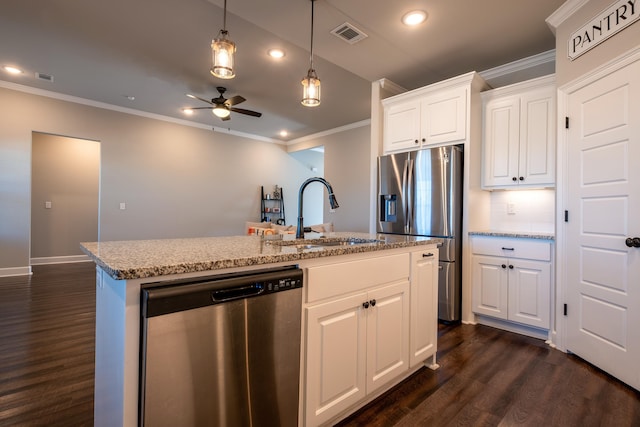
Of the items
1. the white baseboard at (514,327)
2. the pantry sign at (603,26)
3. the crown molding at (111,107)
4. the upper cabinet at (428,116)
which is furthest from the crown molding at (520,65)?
the crown molding at (111,107)

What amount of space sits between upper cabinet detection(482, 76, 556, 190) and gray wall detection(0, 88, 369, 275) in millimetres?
3189

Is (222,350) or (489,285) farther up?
(222,350)

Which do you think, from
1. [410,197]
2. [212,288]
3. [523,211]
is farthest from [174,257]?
[523,211]

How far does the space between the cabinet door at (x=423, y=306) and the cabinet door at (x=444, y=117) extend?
59.0 inches

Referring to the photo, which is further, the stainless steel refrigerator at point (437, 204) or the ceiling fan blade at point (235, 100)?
the ceiling fan blade at point (235, 100)

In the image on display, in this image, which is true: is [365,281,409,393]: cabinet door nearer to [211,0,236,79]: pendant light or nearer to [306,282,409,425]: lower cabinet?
[306,282,409,425]: lower cabinet

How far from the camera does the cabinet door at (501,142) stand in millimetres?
2953

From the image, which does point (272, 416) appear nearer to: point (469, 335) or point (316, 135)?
point (469, 335)

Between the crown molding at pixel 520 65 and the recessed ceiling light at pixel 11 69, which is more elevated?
the recessed ceiling light at pixel 11 69

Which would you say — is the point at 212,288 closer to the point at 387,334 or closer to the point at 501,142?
the point at 387,334

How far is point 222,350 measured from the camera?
40.7 inches

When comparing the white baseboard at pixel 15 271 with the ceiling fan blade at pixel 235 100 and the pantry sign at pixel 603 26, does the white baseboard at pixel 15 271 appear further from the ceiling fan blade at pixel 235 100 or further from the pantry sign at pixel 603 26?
the pantry sign at pixel 603 26

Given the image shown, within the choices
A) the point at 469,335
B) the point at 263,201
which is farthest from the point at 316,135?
the point at 469,335

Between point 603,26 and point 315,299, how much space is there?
255cm
